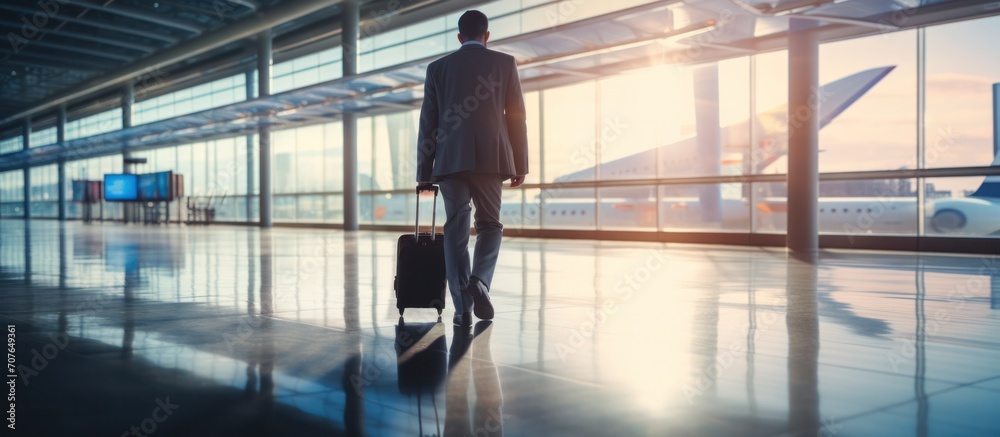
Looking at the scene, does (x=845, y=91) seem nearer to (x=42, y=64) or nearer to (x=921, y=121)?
(x=921, y=121)

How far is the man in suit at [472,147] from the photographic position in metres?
4.54

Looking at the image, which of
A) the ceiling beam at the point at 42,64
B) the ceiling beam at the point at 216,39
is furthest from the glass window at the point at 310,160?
the ceiling beam at the point at 42,64

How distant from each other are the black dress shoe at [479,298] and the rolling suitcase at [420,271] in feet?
1.08

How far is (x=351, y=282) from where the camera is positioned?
7.24 meters

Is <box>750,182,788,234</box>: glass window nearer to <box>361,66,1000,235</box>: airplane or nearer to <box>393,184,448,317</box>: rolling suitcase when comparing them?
<box>361,66,1000,235</box>: airplane

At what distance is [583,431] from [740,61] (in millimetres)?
16588

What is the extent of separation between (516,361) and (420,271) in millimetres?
1701

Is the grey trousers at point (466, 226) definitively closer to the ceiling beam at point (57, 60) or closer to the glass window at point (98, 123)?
the ceiling beam at point (57, 60)

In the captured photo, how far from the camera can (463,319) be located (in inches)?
181

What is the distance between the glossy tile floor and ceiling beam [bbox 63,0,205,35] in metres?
18.6

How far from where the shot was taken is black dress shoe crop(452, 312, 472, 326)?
4.57m

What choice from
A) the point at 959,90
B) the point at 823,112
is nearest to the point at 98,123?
the point at 823,112

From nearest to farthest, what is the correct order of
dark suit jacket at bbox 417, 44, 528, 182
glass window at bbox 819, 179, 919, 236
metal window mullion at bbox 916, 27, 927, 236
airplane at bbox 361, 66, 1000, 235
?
dark suit jacket at bbox 417, 44, 528, 182, metal window mullion at bbox 916, 27, 927, 236, airplane at bbox 361, 66, 1000, 235, glass window at bbox 819, 179, 919, 236

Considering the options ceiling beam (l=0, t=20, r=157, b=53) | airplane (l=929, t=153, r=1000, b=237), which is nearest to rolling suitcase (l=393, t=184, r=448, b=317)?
airplane (l=929, t=153, r=1000, b=237)
